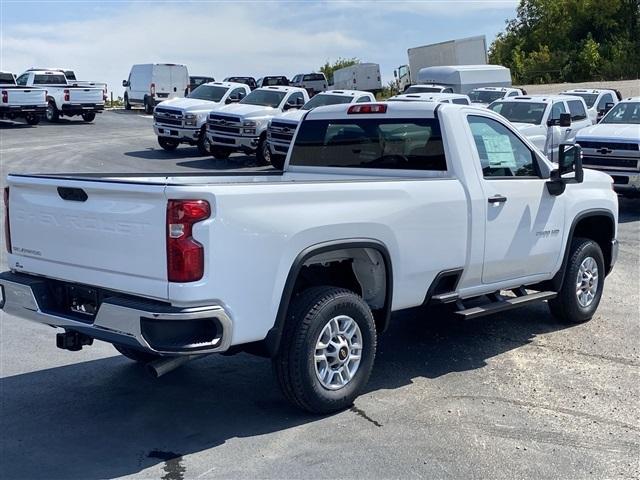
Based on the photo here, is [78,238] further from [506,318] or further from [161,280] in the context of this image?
[506,318]

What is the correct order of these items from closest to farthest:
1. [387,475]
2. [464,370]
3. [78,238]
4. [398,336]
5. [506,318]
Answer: [387,475] → [78,238] → [464,370] → [398,336] → [506,318]

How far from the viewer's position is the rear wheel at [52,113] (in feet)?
108

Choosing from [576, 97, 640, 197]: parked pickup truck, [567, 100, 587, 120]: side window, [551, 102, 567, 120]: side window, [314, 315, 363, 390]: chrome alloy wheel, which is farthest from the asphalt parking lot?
[567, 100, 587, 120]: side window

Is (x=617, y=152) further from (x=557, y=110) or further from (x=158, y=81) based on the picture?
(x=158, y=81)

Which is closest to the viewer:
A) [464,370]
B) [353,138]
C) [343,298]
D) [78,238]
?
[78,238]

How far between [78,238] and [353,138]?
8.77 ft

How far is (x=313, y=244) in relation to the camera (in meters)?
→ 5.07

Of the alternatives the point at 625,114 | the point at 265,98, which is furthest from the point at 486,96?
the point at 625,114

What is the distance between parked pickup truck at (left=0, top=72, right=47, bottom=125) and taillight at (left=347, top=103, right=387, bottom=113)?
25.4 meters

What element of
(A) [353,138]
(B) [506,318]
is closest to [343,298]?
(A) [353,138]

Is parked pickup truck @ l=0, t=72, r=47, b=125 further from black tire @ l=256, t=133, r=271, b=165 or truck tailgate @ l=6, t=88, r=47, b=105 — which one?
black tire @ l=256, t=133, r=271, b=165

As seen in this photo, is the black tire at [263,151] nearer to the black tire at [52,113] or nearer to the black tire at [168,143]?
the black tire at [168,143]

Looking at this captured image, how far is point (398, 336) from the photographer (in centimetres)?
729

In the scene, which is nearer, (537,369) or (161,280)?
(161,280)
